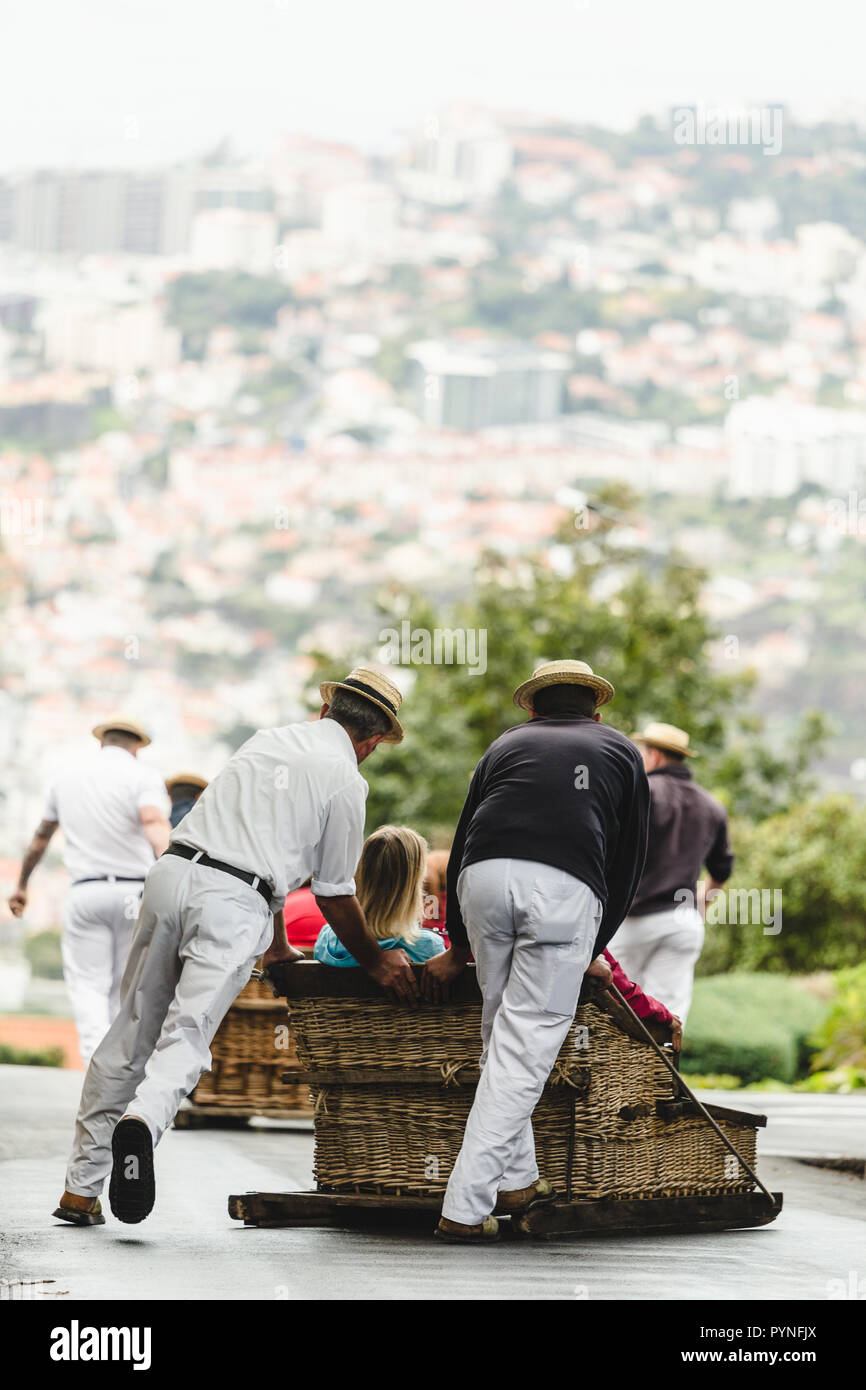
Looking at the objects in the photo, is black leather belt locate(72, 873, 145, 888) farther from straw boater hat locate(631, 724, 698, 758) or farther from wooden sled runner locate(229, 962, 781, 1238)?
wooden sled runner locate(229, 962, 781, 1238)

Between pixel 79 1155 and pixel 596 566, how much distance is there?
87.9ft

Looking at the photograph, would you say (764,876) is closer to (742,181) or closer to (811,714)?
(811,714)

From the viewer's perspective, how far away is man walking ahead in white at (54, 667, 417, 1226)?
231 inches

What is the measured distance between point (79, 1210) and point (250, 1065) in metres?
3.77

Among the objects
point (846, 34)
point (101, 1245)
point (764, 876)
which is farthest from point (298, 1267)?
point (846, 34)

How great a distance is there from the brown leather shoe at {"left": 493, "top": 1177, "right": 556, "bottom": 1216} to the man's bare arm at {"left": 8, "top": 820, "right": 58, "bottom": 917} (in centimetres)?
407

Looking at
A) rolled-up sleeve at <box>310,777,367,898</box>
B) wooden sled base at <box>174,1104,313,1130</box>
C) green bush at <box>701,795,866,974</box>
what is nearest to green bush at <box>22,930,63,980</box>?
green bush at <box>701,795,866,974</box>

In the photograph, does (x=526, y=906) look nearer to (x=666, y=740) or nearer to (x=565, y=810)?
(x=565, y=810)

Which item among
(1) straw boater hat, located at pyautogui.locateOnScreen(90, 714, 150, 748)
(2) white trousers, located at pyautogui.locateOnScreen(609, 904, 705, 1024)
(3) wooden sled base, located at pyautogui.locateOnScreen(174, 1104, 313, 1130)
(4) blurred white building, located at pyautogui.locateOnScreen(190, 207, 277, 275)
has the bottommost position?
(3) wooden sled base, located at pyautogui.locateOnScreen(174, 1104, 313, 1130)

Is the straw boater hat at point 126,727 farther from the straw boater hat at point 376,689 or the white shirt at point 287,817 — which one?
the white shirt at point 287,817

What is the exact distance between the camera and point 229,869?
5.93 m

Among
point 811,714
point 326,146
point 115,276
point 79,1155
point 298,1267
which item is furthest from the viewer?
point 326,146

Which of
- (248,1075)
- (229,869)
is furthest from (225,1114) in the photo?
(229,869)
